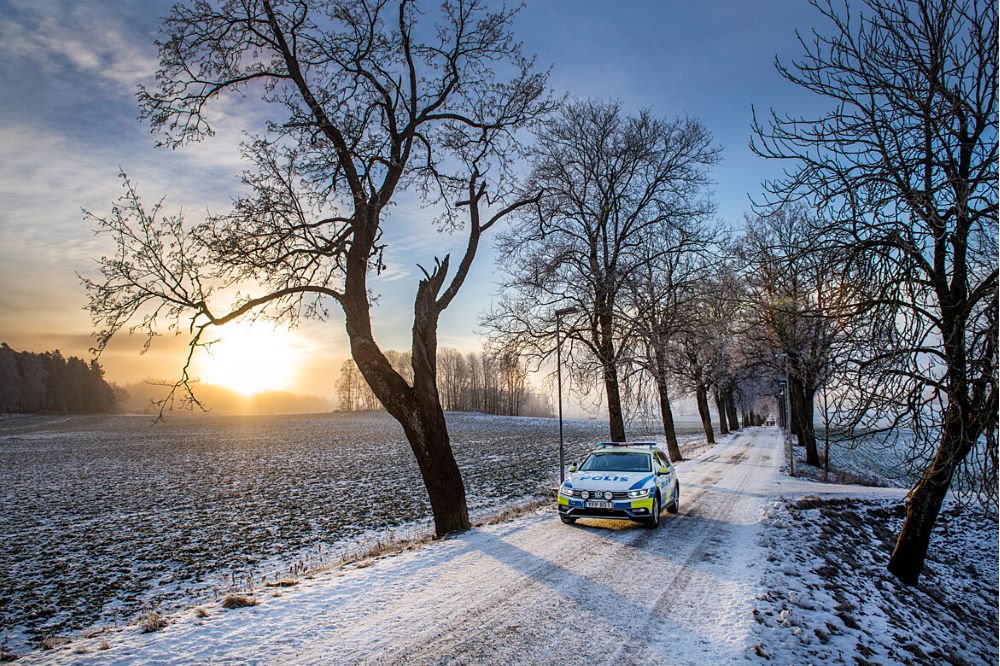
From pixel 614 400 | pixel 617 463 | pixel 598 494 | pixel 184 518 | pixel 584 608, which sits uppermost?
pixel 614 400

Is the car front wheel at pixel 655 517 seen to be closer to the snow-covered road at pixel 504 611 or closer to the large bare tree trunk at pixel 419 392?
the snow-covered road at pixel 504 611

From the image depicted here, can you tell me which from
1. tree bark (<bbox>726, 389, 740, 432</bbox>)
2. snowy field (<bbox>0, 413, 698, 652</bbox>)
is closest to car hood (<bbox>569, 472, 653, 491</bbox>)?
snowy field (<bbox>0, 413, 698, 652</bbox>)

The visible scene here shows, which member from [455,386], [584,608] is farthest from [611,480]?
[455,386]

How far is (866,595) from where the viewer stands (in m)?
7.75

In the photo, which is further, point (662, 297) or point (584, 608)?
point (662, 297)

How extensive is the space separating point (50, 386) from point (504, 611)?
442ft

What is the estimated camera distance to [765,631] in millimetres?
6047

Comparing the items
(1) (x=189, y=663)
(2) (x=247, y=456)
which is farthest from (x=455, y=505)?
(2) (x=247, y=456)

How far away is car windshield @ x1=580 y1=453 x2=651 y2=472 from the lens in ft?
39.1

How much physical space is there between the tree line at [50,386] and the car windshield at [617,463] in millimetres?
106665

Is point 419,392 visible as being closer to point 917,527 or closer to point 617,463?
point 617,463

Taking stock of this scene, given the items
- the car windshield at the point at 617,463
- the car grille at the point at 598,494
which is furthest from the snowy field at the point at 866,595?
the car windshield at the point at 617,463

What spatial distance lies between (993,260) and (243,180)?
43.0 ft

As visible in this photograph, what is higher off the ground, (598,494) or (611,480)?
(611,480)
